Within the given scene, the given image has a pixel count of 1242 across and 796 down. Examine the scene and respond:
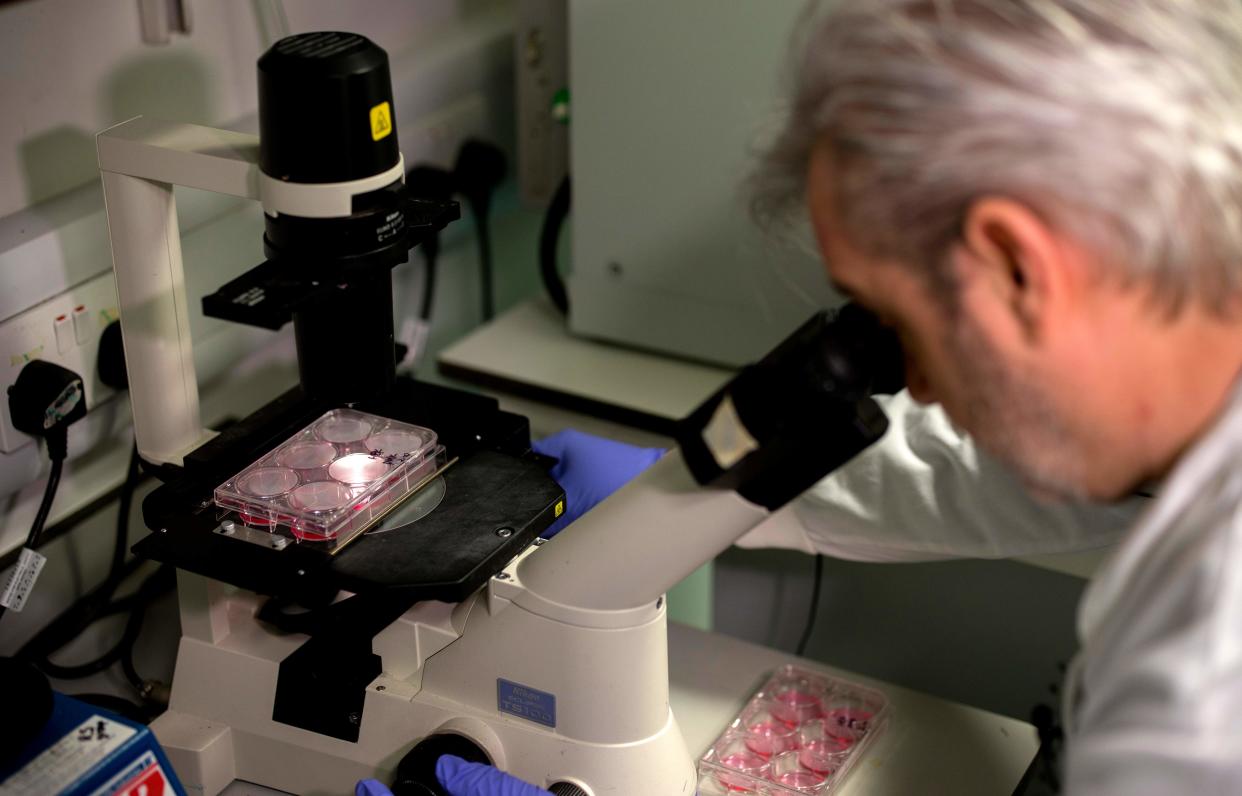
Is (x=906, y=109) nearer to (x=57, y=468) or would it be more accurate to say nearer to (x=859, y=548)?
(x=859, y=548)

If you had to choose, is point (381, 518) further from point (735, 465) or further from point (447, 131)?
point (447, 131)

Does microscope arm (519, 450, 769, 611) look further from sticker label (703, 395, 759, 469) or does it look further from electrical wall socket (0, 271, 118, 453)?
electrical wall socket (0, 271, 118, 453)

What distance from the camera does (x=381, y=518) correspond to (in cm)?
107

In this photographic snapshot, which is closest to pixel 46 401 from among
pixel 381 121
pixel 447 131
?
pixel 381 121

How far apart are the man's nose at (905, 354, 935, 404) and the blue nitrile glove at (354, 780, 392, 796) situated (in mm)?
519

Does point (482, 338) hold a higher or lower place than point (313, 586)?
lower

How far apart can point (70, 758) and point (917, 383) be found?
652 mm

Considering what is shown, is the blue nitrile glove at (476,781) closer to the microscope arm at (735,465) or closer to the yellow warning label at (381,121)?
the microscope arm at (735,465)

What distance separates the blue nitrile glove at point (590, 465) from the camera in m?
1.42

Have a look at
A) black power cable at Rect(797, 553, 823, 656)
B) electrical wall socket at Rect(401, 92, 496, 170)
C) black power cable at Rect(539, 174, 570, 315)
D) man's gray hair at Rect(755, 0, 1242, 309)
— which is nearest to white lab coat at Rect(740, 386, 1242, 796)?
man's gray hair at Rect(755, 0, 1242, 309)

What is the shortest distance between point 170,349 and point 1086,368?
2.48 ft

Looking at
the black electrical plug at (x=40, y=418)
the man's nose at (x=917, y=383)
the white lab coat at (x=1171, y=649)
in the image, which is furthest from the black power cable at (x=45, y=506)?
the white lab coat at (x=1171, y=649)

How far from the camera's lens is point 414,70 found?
181 cm

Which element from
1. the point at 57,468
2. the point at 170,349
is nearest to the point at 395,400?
the point at 170,349
